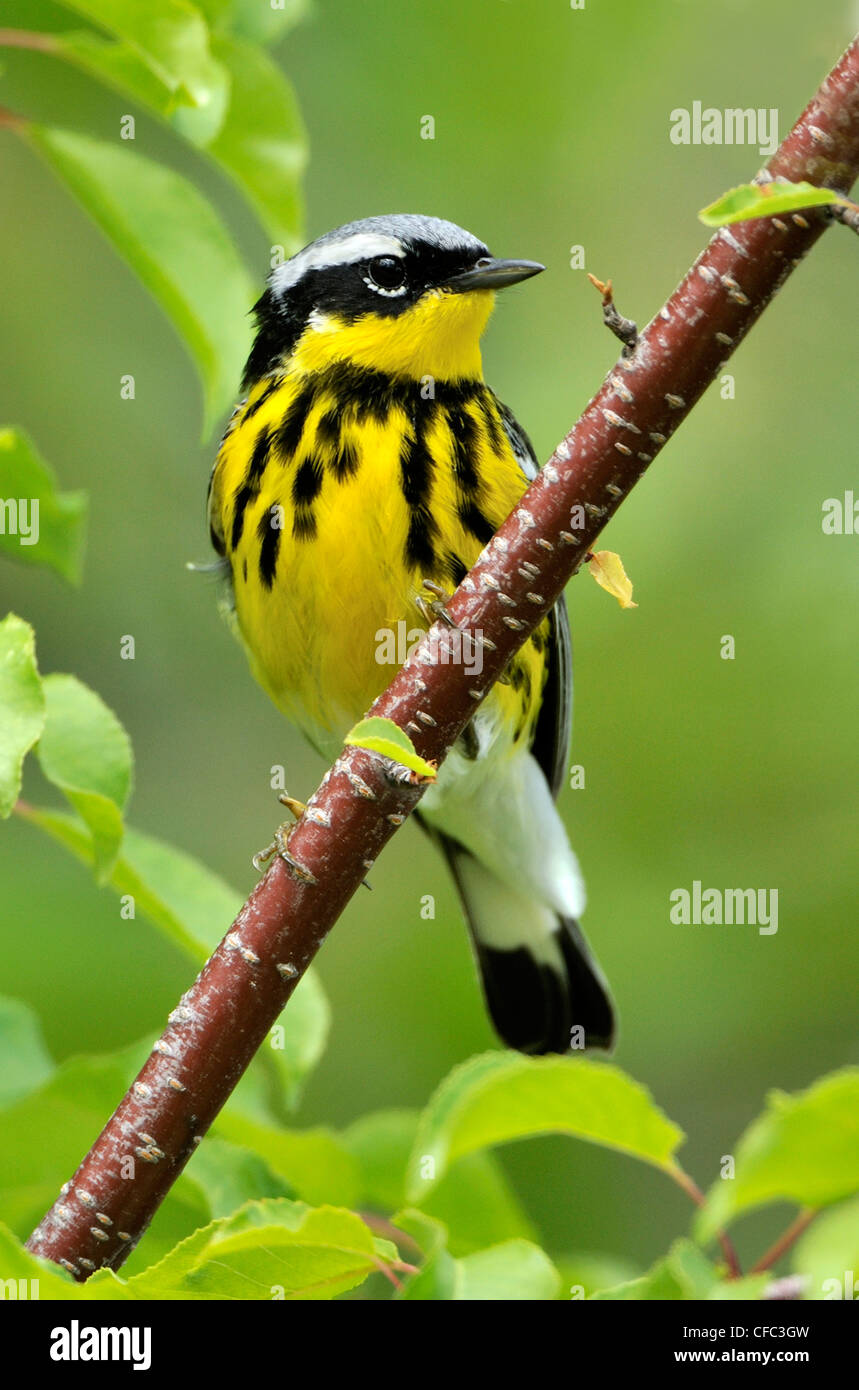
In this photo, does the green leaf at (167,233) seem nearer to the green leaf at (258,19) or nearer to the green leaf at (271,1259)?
the green leaf at (258,19)

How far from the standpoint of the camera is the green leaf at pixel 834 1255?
149cm

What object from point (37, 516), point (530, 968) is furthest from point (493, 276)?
point (530, 968)

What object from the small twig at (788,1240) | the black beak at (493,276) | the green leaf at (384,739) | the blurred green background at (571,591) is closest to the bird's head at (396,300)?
the black beak at (493,276)

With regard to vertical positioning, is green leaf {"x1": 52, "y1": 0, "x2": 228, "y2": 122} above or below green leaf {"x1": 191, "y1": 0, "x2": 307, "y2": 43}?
below

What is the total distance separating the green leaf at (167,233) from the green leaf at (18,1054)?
1306 mm

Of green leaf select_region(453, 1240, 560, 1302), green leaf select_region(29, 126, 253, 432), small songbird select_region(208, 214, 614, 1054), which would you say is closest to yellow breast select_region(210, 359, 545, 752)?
small songbird select_region(208, 214, 614, 1054)

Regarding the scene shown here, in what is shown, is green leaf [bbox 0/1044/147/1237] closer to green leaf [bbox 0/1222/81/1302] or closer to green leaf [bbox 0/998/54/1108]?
green leaf [bbox 0/998/54/1108]

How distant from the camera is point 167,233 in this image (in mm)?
2947

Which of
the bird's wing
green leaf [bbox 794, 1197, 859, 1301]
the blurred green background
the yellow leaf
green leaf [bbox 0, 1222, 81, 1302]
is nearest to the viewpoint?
green leaf [bbox 794, 1197, 859, 1301]

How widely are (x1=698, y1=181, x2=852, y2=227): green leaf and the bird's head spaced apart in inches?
77.8

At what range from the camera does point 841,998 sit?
5383 mm

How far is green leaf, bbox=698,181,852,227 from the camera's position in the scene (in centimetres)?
158

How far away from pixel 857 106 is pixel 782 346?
15.0ft

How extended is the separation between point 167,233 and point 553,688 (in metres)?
1.89
